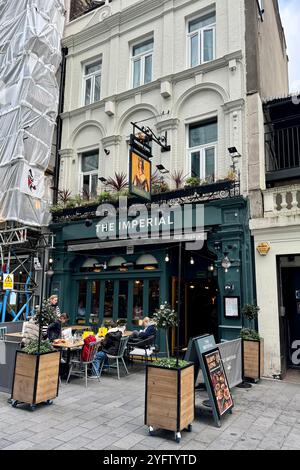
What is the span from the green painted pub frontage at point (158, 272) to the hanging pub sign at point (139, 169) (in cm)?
116

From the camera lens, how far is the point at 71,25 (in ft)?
49.9

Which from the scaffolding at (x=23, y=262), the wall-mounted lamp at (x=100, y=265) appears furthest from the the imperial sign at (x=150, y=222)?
the scaffolding at (x=23, y=262)

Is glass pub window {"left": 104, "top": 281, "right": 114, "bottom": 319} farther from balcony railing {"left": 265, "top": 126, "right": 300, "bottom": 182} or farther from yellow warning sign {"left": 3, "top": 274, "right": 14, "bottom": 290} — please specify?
balcony railing {"left": 265, "top": 126, "right": 300, "bottom": 182}

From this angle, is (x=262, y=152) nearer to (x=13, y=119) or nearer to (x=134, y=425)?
(x=134, y=425)

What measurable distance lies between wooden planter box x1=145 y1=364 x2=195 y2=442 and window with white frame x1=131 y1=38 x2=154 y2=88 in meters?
10.6

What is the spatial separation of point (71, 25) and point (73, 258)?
998cm

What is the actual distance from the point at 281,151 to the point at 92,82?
7843 millimetres

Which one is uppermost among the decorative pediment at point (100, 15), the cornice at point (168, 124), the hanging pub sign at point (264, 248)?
the decorative pediment at point (100, 15)

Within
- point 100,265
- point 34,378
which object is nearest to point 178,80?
point 100,265

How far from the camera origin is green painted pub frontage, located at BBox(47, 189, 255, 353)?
31.4 feet

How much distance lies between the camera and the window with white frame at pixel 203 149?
10977 millimetres

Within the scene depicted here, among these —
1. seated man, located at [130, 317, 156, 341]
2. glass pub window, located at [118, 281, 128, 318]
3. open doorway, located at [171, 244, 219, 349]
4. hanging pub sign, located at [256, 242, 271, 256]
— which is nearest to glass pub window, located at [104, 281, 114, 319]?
glass pub window, located at [118, 281, 128, 318]

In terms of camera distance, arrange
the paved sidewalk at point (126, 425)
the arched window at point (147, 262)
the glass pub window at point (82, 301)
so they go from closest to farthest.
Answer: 1. the paved sidewalk at point (126, 425)
2. the arched window at point (147, 262)
3. the glass pub window at point (82, 301)

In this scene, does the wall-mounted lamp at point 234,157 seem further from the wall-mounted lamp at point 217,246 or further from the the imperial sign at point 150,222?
the wall-mounted lamp at point 217,246
